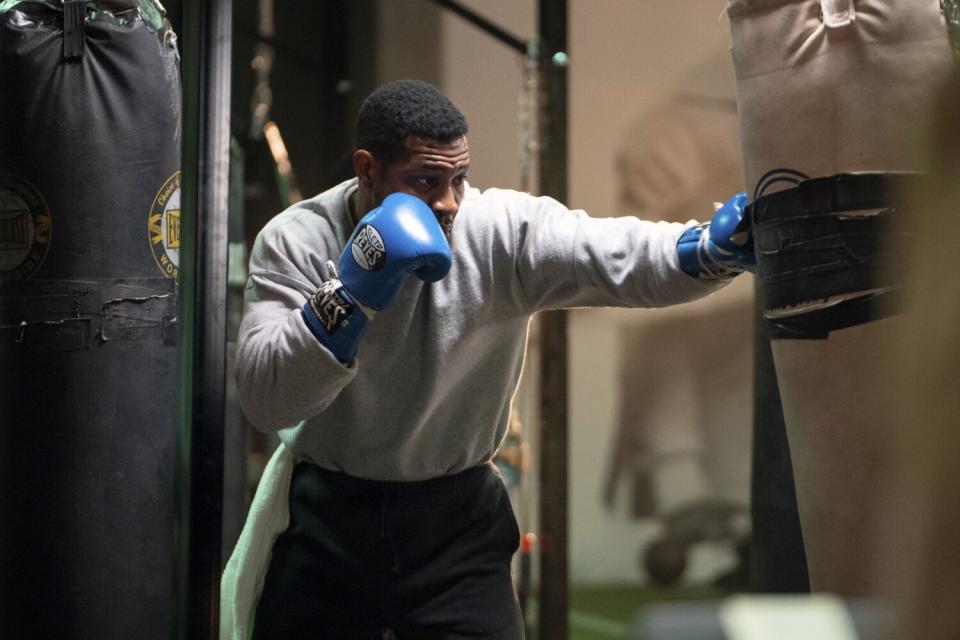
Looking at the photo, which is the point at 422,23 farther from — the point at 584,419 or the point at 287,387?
the point at 287,387

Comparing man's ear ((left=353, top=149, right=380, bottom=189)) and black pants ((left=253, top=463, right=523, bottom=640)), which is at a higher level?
man's ear ((left=353, top=149, right=380, bottom=189))

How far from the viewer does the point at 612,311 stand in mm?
4840

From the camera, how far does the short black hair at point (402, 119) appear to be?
2039 mm

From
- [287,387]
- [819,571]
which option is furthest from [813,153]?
[287,387]

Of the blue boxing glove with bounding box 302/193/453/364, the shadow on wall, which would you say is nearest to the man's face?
the blue boxing glove with bounding box 302/193/453/364

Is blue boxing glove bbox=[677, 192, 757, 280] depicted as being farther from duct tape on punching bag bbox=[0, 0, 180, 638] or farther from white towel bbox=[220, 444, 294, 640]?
duct tape on punching bag bbox=[0, 0, 180, 638]

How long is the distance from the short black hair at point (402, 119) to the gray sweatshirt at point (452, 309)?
0.59 ft

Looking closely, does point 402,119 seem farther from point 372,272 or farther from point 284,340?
point 284,340

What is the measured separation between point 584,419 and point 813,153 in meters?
3.26

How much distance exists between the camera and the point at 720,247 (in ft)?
6.27

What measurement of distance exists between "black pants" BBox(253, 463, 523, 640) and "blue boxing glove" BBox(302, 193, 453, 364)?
1.14 ft

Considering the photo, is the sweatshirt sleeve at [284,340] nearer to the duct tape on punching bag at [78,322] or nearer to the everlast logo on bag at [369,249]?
→ the everlast logo on bag at [369,249]

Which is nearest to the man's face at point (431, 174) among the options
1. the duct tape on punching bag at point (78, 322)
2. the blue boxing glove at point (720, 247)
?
the blue boxing glove at point (720, 247)

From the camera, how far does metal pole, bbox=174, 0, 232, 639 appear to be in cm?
206
